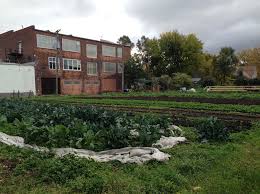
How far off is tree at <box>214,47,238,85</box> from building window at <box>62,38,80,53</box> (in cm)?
3045

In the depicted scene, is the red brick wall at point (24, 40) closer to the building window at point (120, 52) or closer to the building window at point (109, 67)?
the building window at point (109, 67)

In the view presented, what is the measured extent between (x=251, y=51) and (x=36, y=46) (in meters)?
65.8

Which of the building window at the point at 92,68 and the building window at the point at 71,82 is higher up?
the building window at the point at 92,68

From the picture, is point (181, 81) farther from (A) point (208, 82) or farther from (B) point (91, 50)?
(B) point (91, 50)

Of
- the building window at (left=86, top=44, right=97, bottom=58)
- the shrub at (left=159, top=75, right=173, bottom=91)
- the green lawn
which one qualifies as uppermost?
the building window at (left=86, top=44, right=97, bottom=58)

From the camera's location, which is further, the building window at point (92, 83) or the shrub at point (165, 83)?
the building window at point (92, 83)

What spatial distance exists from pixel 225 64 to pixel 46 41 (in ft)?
123

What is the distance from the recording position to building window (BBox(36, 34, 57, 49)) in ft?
167

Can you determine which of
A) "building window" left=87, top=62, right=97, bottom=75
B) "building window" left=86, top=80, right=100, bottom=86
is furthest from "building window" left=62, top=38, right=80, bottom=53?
"building window" left=86, top=80, right=100, bottom=86

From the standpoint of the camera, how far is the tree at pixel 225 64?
219 ft

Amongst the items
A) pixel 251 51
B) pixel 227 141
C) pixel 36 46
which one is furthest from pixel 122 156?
pixel 251 51

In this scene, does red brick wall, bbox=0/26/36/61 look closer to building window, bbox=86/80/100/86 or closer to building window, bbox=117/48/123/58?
building window, bbox=86/80/100/86

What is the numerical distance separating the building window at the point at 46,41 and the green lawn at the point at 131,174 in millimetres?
45433

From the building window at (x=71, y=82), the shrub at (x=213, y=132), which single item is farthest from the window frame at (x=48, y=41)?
the shrub at (x=213, y=132)
